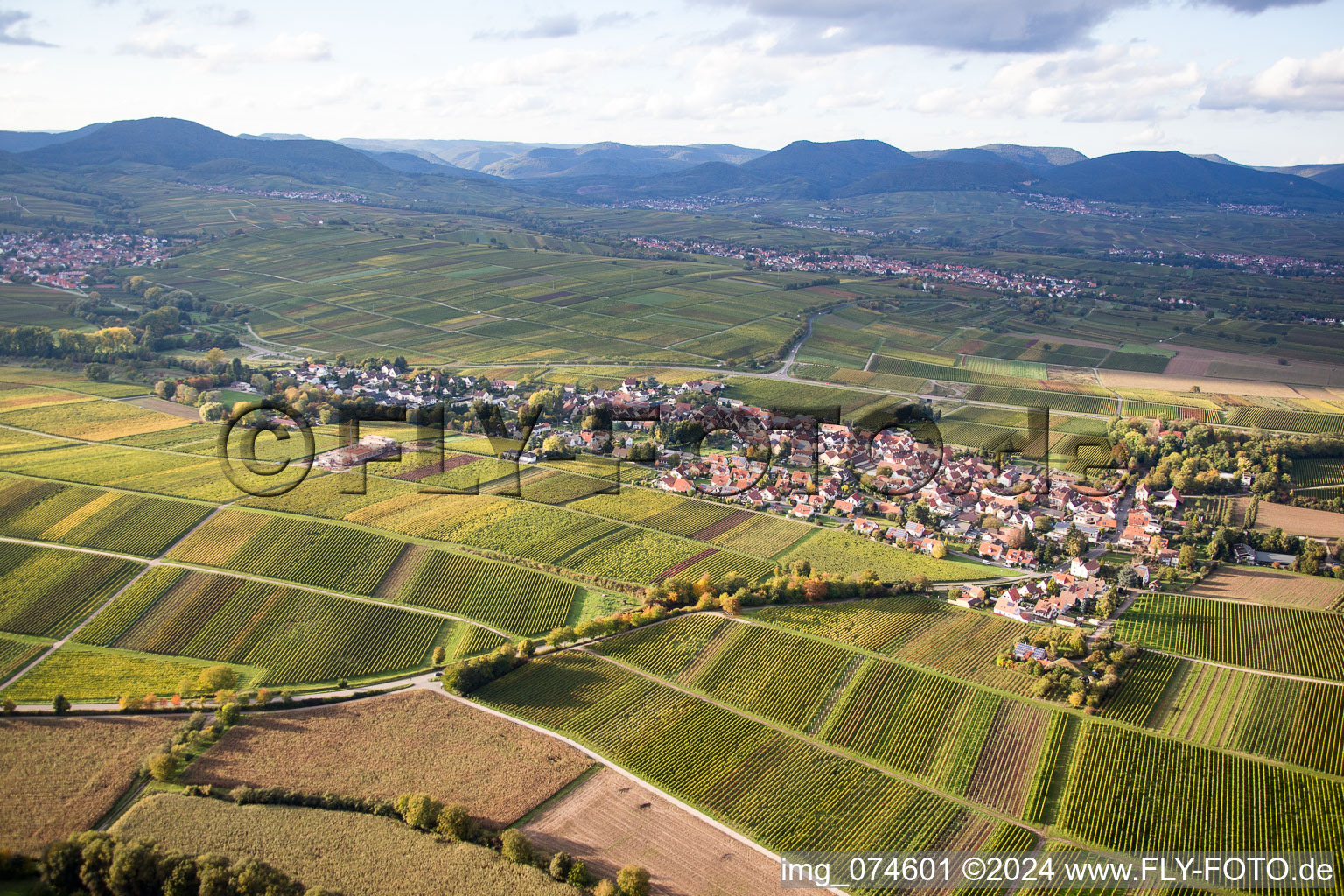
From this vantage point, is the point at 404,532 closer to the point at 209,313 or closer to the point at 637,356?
the point at 637,356

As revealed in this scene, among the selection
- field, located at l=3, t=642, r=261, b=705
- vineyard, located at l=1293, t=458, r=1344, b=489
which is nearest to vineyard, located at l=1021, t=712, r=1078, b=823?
field, located at l=3, t=642, r=261, b=705

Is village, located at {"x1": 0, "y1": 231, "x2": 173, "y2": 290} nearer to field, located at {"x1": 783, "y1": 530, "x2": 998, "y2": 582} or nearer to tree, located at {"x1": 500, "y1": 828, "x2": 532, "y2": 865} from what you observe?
field, located at {"x1": 783, "y1": 530, "x2": 998, "y2": 582}

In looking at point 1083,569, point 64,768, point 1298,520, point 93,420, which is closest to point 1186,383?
point 1298,520

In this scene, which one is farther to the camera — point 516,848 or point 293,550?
point 293,550

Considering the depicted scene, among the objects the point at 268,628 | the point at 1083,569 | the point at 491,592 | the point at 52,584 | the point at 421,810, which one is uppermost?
the point at 52,584

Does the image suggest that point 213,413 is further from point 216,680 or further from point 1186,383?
point 1186,383

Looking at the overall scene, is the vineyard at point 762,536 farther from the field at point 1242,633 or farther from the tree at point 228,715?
the tree at point 228,715
